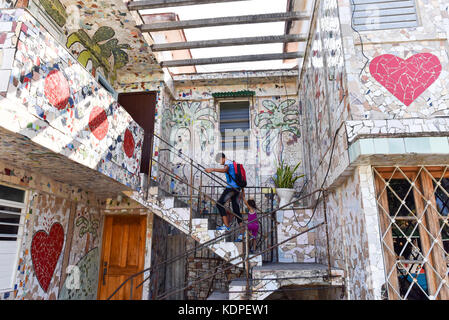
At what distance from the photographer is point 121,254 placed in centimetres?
695

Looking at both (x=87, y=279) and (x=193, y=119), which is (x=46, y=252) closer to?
(x=87, y=279)

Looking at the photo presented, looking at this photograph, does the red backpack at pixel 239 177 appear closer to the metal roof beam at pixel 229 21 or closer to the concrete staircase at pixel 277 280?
the concrete staircase at pixel 277 280

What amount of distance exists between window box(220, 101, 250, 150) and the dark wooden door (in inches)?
77.6

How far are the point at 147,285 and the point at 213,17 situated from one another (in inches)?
237

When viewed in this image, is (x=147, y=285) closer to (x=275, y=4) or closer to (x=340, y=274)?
(x=340, y=274)

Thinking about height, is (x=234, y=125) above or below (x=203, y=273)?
above

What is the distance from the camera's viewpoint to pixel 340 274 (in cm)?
420

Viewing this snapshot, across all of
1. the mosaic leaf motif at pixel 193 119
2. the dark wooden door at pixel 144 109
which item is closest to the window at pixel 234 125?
the mosaic leaf motif at pixel 193 119

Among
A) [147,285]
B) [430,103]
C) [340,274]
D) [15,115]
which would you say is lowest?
[147,285]

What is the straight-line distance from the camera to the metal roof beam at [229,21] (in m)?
6.18

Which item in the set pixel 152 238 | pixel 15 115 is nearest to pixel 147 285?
pixel 152 238

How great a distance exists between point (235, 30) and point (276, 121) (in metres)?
2.58

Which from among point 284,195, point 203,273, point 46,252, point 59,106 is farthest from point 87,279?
point 284,195
